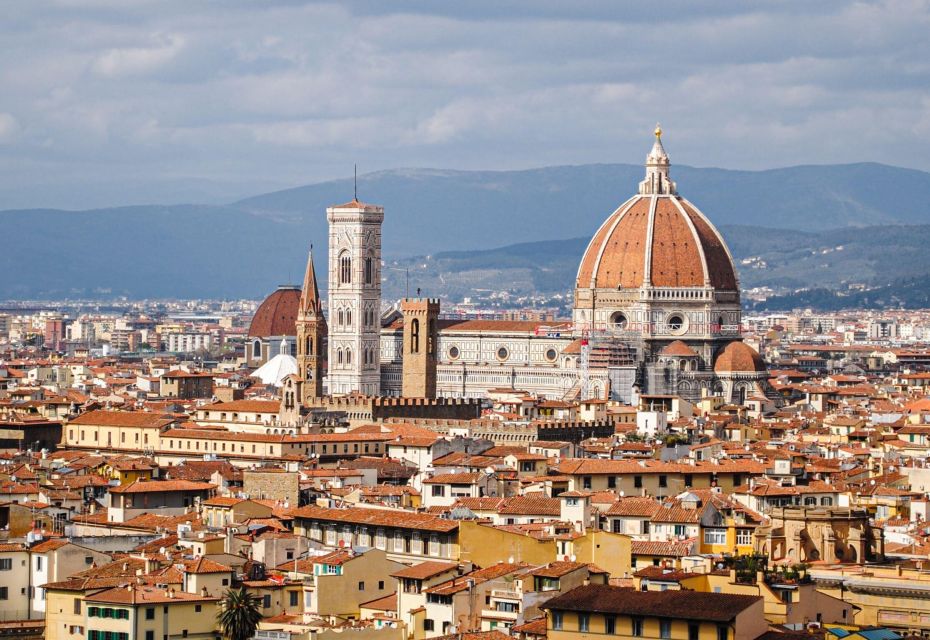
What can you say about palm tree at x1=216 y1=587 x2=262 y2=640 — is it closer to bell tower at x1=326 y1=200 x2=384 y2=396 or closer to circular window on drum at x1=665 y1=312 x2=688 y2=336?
bell tower at x1=326 y1=200 x2=384 y2=396

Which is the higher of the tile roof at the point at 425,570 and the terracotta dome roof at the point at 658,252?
the terracotta dome roof at the point at 658,252

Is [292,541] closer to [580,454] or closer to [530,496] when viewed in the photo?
[530,496]

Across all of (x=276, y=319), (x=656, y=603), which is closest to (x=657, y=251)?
(x=276, y=319)

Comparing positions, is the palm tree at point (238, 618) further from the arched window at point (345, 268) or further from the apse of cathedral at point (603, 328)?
the arched window at point (345, 268)

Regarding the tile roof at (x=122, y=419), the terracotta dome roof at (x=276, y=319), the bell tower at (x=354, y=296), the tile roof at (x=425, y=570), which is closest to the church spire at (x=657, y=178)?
the bell tower at (x=354, y=296)

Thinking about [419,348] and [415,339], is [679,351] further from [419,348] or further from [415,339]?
[415,339]

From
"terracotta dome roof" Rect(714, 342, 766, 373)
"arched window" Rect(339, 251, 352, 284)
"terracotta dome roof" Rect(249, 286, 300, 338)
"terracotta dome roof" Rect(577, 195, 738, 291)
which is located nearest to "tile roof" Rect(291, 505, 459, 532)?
"terracotta dome roof" Rect(714, 342, 766, 373)
